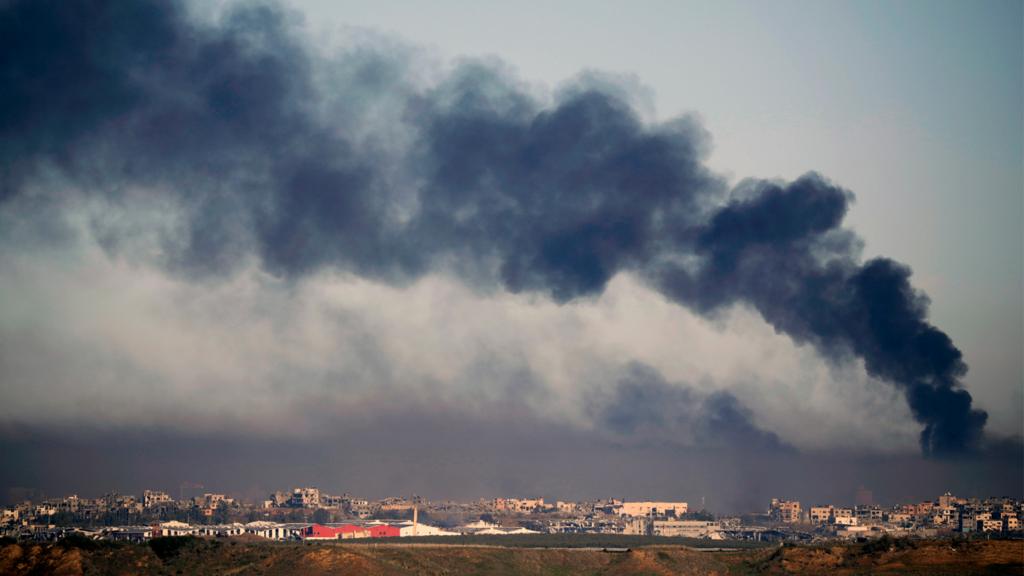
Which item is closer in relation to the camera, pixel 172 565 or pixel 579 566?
pixel 172 565

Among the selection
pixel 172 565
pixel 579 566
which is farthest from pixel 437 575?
A: pixel 172 565

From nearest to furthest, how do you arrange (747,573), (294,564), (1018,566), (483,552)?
(1018,566), (294,564), (747,573), (483,552)

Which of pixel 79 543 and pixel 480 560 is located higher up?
pixel 79 543

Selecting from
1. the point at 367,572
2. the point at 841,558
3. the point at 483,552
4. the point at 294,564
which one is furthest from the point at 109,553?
the point at 841,558

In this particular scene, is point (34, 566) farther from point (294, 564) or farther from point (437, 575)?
point (437, 575)

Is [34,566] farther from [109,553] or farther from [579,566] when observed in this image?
[579,566]

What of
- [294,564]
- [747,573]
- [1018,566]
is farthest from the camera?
[747,573]

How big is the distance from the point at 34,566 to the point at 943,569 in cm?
11938

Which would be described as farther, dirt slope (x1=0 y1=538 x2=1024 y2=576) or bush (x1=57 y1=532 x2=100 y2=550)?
bush (x1=57 y1=532 x2=100 y2=550)

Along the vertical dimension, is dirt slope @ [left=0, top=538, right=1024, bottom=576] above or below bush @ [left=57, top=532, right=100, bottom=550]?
below

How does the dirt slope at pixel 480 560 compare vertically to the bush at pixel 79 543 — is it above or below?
below

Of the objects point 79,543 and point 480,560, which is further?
point 480,560

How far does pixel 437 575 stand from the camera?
160750 millimetres

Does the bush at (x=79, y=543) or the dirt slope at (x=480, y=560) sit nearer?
the dirt slope at (x=480, y=560)
